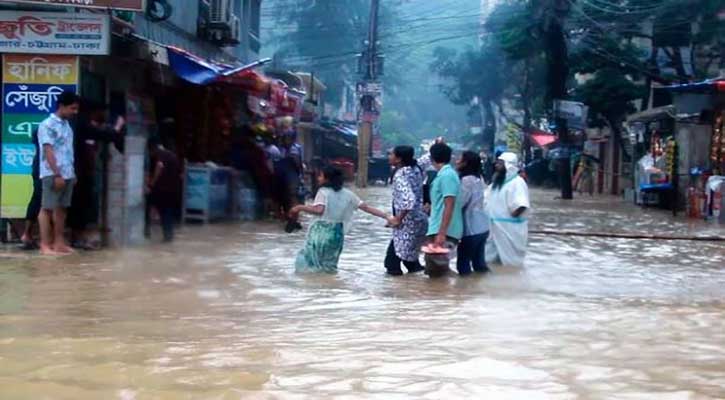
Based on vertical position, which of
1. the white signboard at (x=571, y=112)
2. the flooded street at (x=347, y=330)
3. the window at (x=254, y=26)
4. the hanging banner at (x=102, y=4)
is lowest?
the flooded street at (x=347, y=330)

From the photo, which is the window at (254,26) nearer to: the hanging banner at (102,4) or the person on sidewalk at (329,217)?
the hanging banner at (102,4)

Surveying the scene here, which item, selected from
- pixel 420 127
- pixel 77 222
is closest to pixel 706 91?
pixel 77 222

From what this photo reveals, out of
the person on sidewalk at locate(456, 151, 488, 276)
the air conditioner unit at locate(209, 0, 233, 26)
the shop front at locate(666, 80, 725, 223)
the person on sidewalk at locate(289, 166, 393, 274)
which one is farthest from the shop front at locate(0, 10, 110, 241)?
the shop front at locate(666, 80, 725, 223)

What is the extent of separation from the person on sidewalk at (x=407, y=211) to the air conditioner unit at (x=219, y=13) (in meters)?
11.1

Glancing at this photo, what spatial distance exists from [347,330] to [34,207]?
→ 518 cm

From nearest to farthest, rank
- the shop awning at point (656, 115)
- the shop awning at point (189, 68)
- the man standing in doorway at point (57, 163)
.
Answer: the man standing in doorway at point (57, 163)
the shop awning at point (189, 68)
the shop awning at point (656, 115)

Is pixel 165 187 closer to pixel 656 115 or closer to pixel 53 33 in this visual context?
pixel 53 33

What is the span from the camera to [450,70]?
59.7 metres

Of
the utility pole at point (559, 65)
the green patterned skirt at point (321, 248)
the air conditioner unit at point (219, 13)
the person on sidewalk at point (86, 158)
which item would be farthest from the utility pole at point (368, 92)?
the green patterned skirt at point (321, 248)

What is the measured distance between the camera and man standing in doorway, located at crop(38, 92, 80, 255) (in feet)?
35.5

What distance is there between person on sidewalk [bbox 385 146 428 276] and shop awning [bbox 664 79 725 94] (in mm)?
9911

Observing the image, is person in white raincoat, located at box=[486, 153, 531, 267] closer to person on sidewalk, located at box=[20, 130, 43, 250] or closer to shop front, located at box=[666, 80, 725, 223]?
person on sidewalk, located at box=[20, 130, 43, 250]

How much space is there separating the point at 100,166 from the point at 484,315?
20.4ft

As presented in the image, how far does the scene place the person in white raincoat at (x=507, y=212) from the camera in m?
11.2
